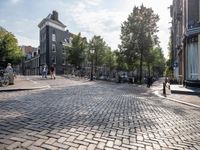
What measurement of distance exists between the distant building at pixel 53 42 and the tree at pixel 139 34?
109ft

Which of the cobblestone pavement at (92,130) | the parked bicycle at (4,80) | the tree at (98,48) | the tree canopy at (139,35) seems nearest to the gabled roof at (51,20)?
the tree at (98,48)

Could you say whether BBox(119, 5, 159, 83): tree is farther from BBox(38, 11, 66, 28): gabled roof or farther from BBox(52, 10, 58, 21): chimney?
BBox(52, 10, 58, 21): chimney

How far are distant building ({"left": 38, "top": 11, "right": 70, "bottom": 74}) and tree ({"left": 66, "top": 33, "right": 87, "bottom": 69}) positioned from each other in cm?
1080

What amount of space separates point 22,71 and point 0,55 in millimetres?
63922

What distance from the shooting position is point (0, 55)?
175 ft

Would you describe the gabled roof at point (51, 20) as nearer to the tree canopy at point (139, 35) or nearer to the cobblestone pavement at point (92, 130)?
the tree canopy at point (139, 35)

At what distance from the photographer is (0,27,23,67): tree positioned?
5356 cm

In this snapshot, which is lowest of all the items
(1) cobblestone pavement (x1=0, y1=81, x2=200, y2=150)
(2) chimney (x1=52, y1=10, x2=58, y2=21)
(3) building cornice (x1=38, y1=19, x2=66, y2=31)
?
(1) cobblestone pavement (x1=0, y1=81, x2=200, y2=150)

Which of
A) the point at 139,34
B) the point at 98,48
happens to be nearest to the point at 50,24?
the point at 98,48

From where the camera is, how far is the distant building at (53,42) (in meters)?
72.3

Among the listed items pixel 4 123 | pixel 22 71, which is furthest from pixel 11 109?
pixel 22 71

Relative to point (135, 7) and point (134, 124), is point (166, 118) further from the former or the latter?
point (135, 7)

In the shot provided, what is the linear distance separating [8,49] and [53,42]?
68.3 ft

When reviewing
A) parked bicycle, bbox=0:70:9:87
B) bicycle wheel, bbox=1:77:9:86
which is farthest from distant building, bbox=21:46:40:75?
bicycle wheel, bbox=1:77:9:86
